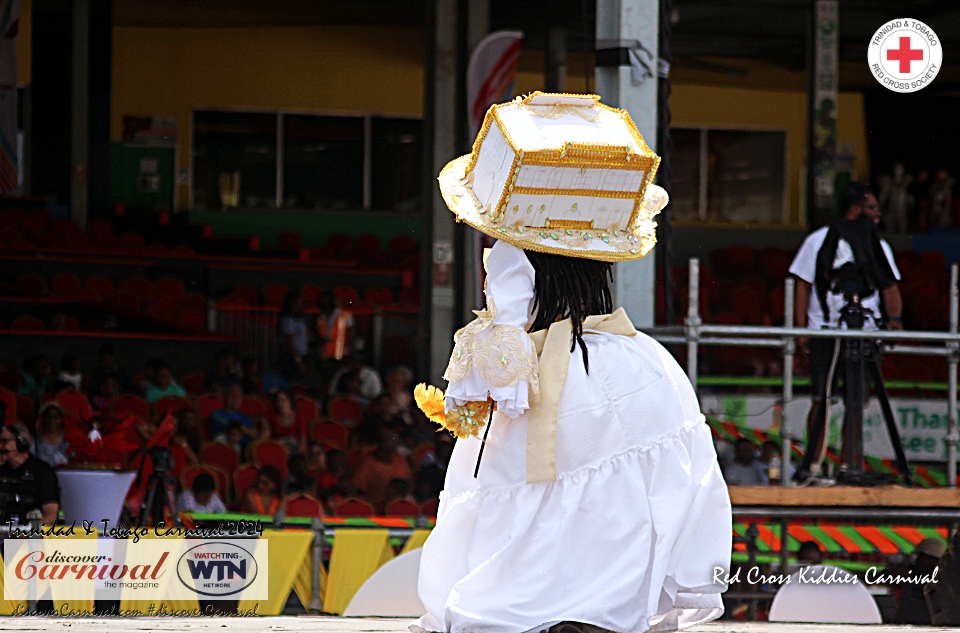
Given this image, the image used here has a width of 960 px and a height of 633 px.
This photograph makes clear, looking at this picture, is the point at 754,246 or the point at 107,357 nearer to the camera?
the point at 107,357

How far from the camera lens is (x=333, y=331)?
46.0ft

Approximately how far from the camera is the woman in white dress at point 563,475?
416cm

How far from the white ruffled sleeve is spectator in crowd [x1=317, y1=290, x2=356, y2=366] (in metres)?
9.57

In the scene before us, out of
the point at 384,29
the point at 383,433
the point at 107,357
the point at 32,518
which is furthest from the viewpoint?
the point at 384,29

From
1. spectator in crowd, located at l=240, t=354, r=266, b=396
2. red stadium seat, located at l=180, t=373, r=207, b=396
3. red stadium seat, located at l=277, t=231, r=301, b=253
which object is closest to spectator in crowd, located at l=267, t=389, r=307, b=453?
spectator in crowd, located at l=240, t=354, r=266, b=396

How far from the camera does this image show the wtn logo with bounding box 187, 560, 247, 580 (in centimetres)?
692

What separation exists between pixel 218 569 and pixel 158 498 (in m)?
1.16

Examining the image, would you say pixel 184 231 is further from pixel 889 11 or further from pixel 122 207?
pixel 889 11

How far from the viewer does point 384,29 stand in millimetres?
18922

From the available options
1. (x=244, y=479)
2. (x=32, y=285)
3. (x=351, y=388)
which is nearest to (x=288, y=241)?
(x=32, y=285)

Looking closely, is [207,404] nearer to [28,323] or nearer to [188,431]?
[188,431]

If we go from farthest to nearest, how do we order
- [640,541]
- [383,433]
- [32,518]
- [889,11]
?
[889,11], [383,433], [32,518], [640,541]

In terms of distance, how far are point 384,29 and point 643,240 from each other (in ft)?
49.3

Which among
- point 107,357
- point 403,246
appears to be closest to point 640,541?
point 107,357
